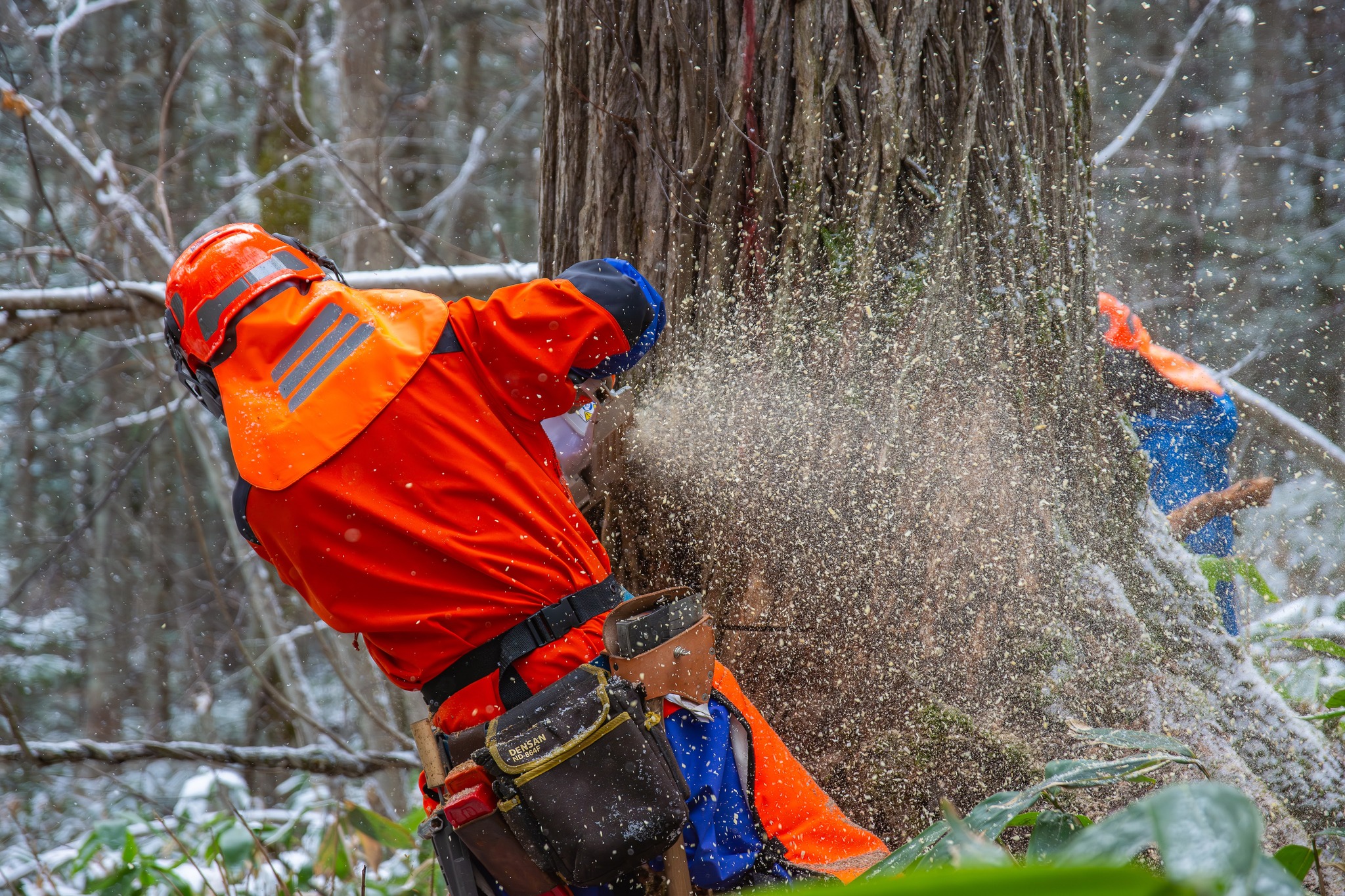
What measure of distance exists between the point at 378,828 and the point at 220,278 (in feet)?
7.54

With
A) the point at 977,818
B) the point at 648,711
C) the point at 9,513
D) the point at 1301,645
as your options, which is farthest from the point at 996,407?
the point at 9,513

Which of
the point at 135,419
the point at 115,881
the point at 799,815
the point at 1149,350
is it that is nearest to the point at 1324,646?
the point at 1149,350

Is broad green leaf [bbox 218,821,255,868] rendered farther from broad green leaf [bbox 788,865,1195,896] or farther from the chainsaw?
broad green leaf [bbox 788,865,1195,896]

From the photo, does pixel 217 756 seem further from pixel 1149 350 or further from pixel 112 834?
pixel 1149 350

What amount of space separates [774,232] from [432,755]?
1.51 metres

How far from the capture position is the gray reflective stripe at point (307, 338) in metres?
1.74

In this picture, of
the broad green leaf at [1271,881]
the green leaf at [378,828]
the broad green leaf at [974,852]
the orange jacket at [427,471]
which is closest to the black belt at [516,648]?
the orange jacket at [427,471]

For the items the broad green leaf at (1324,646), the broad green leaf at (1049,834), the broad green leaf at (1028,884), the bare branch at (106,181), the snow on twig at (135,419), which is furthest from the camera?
the snow on twig at (135,419)

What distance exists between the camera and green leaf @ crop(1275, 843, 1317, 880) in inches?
48.9

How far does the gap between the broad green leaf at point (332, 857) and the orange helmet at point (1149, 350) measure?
129 inches

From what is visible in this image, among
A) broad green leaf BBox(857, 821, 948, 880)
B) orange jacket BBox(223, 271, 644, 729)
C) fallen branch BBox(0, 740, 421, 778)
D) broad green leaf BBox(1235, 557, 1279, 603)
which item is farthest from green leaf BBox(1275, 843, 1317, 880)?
fallen branch BBox(0, 740, 421, 778)

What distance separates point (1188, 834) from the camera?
0.58 meters

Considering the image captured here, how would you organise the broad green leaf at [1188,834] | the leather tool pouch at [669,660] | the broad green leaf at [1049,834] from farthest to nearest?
1. the leather tool pouch at [669,660]
2. the broad green leaf at [1049,834]
3. the broad green leaf at [1188,834]

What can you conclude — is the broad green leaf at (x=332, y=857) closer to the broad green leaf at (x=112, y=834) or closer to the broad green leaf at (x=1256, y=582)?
the broad green leaf at (x=112, y=834)
